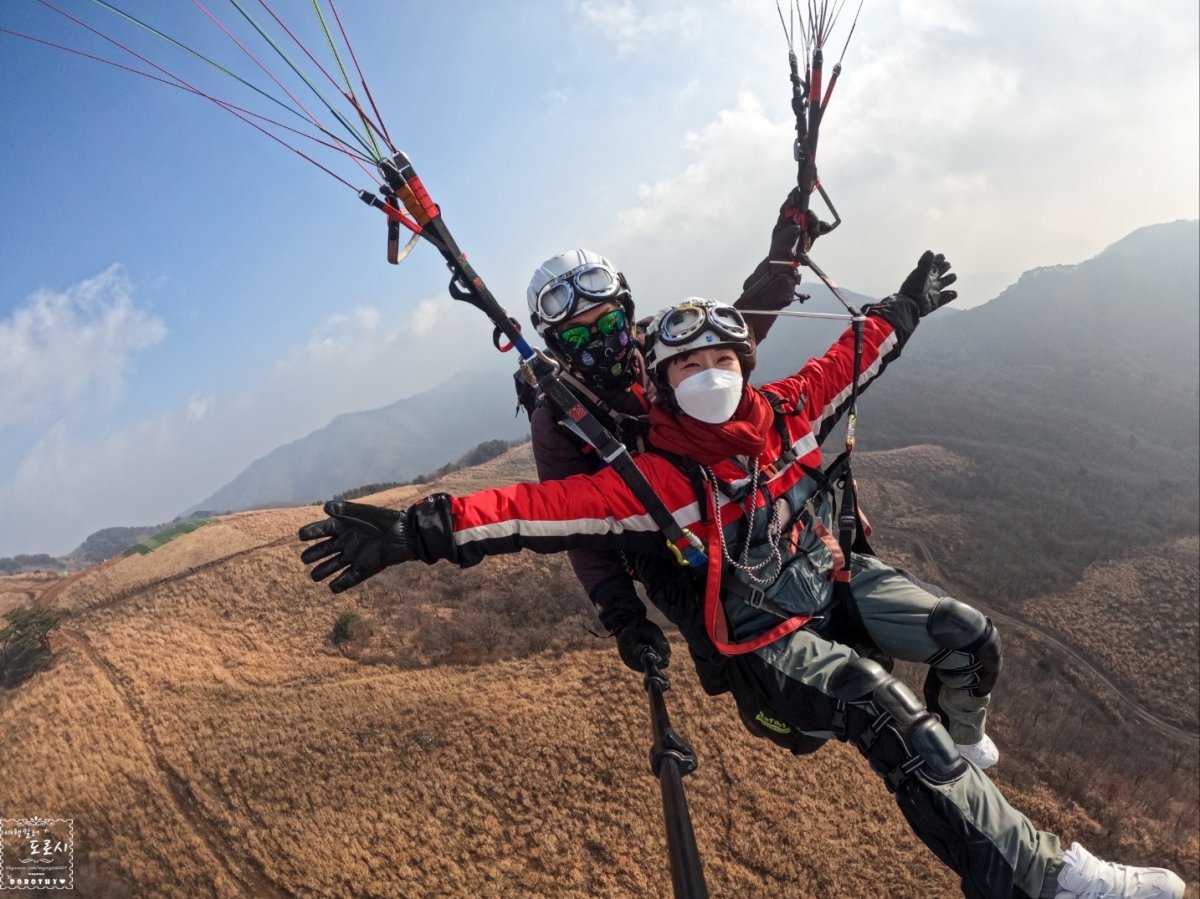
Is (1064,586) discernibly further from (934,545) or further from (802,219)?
(802,219)

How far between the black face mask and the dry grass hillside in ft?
28.7

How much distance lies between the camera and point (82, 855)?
12.5 m

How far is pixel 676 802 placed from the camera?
307 cm

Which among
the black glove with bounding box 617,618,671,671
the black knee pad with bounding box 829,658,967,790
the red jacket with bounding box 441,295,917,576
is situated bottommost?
the black knee pad with bounding box 829,658,967,790

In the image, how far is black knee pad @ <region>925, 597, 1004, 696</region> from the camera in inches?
176

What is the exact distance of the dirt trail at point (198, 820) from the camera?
11.6 meters

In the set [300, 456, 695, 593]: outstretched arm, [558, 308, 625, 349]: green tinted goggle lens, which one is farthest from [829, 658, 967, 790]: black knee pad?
[558, 308, 625, 349]: green tinted goggle lens

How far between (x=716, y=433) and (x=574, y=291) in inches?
78.7

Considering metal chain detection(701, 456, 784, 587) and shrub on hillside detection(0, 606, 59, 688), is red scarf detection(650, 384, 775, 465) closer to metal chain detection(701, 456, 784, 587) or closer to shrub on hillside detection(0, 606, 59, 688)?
metal chain detection(701, 456, 784, 587)

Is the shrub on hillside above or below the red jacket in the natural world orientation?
below

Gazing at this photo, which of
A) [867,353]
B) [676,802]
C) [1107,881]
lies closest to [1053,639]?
[867,353]

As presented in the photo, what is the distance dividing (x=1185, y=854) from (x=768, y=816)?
13.5 meters

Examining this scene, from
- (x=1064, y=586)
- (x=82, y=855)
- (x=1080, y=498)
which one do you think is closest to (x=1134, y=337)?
(x=1080, y=498)

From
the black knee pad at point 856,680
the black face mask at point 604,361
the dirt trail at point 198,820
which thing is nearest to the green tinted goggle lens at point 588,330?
the black face mask at point 604,361
